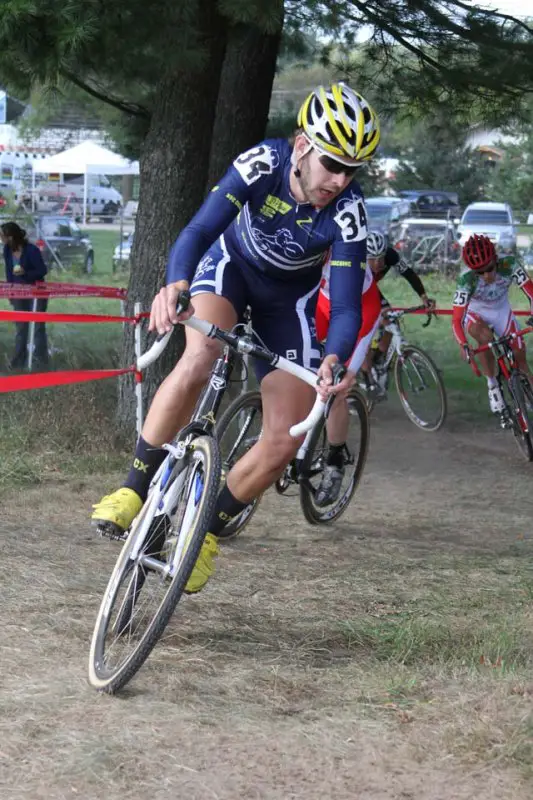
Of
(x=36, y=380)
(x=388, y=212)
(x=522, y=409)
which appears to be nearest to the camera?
(x=36, y=380)

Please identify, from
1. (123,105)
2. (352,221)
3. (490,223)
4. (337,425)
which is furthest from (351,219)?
(490,223)

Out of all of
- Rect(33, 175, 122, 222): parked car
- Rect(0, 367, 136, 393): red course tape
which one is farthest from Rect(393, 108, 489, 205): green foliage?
Rect(0, 367, 136, 393): red course tape

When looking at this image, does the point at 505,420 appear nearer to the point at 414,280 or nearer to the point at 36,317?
the point at 414,280

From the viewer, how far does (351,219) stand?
476cm

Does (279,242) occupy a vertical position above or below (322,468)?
above

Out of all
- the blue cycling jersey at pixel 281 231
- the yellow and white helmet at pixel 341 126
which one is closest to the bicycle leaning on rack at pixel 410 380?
the blue cycling jersey at pixel 281 231

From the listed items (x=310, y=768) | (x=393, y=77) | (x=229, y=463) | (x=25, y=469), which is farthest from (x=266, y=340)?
(x=393, y=77)

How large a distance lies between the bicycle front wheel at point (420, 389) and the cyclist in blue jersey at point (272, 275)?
5.83 metres

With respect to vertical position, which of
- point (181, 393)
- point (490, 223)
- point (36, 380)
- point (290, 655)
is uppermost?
point (181, 393)

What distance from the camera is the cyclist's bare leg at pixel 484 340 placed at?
9.78 m

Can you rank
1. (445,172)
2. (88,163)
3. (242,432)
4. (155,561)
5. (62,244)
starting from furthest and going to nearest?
(445,172), (88,163), (62,244), (242,432), (155,561)

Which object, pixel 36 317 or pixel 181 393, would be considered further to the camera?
pixel 36 317

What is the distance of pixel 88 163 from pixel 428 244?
11214 millimetres

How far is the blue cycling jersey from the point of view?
4527 millimetres
